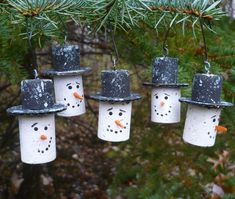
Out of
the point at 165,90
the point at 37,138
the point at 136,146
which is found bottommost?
the point at 136,146

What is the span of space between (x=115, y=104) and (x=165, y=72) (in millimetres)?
163

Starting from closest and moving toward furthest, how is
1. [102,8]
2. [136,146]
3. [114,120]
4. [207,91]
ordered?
[102,8] < [207,91] < [114,120] < [136,146]

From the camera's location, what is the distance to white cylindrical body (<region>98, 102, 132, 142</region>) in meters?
1.09

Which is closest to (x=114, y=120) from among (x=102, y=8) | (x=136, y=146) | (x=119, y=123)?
(x=119, y=123)

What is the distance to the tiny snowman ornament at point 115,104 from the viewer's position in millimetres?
1013

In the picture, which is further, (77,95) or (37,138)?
(77,95)

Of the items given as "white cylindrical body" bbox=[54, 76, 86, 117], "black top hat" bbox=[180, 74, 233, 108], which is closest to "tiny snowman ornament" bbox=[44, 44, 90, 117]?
"white cylindrical body" bbox=[54, 76, 86, 117]

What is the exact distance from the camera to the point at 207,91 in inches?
39.1

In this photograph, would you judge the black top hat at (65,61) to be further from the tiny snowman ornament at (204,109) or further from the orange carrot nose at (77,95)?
the tiny snowman ornament at (204,109)

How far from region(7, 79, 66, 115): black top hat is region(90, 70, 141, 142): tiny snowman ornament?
133mm

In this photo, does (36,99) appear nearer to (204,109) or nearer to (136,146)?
(204,109)

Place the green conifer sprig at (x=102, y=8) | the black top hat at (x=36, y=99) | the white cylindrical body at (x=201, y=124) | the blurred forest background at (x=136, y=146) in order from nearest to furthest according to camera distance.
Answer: the green conifer sprig at (x=102, y=8)
the black top hat at (x=36, y=99)
the white cylindrical body at (x=201, y=124)
the blurred forest background at (x=136, y=146)

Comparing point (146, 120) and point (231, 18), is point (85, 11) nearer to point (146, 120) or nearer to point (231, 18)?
point (231, 18)

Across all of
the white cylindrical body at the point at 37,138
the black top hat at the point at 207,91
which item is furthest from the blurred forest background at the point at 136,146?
the white cylindrical body at the point at 37,138
